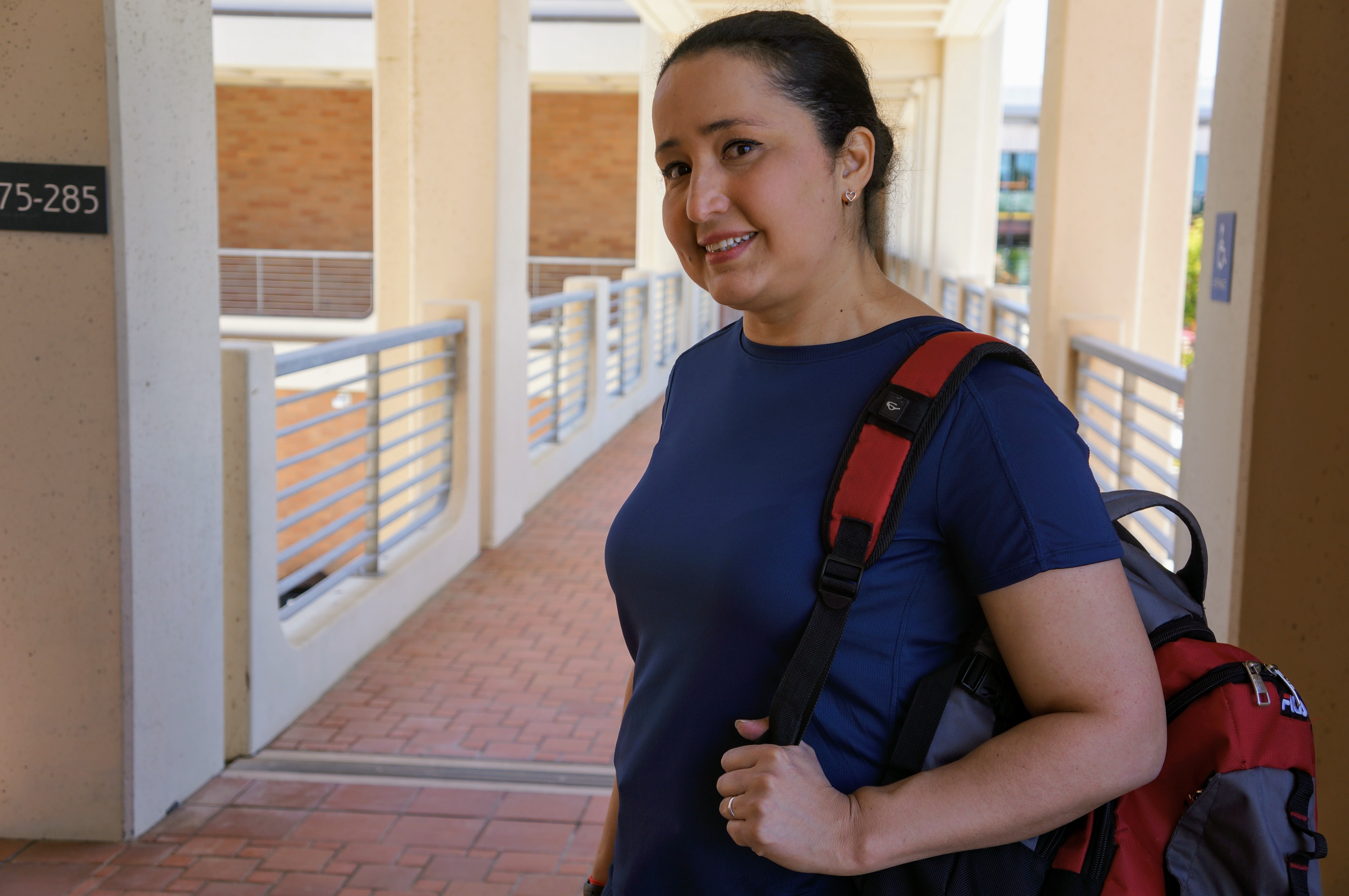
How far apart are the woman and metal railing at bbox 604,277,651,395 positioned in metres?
8.40

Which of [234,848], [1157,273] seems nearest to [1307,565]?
[234,848]

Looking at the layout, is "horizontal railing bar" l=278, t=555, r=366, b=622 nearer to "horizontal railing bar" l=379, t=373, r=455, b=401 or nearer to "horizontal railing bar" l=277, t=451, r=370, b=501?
"horizontal railing bar" l=277, t=451, r=370, b=501

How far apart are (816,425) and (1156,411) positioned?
3.04 m

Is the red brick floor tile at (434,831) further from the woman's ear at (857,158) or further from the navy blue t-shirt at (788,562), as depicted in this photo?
the woman's ear at (857,158)

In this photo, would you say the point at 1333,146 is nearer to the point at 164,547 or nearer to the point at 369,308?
the point at 164,547

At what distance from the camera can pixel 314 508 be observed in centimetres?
409

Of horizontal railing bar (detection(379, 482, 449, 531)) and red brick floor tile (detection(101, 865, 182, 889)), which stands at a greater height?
horizontal railing bar (detection(379, 482, 449, 531))

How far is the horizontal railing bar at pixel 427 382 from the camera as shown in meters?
4.98

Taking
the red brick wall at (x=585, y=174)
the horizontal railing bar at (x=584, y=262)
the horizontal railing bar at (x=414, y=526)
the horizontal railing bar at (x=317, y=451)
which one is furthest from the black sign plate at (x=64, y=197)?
the red brick wall at (x=585, y=174)

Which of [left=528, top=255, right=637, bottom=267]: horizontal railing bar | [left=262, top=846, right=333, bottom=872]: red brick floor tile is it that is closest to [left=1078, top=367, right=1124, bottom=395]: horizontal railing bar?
[left=262, top=846, right=333, bottom=872]: red brick floor tile

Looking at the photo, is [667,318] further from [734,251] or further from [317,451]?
[734,251]

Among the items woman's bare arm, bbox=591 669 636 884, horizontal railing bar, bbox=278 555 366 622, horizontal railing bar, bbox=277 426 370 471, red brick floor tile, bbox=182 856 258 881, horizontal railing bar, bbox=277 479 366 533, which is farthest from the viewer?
horizontal railing bar, bbox=278 555 366 622

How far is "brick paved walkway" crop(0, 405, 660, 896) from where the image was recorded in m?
2.82

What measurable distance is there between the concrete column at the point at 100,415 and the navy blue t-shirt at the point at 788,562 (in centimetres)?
203
